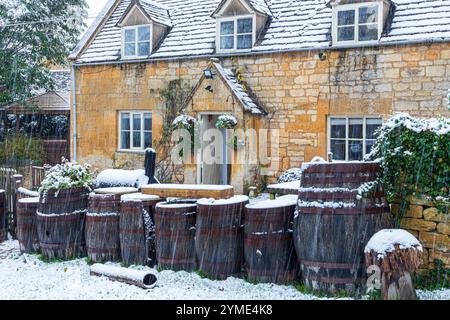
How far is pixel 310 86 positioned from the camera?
13305 millimetres

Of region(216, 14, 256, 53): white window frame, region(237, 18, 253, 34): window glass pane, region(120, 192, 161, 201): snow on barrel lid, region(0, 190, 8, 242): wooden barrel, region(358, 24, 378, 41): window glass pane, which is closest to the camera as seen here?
Result: region(120, 192, 161, 201): snow on barrel lid

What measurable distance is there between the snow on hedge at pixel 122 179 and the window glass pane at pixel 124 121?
6.99m

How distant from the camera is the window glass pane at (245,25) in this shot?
1441 cm

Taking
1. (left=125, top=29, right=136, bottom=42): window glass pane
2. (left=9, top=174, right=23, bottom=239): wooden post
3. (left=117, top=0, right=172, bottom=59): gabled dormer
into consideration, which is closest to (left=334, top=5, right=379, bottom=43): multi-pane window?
(left=117, top=0, right=172, bottom=59): gabled dormer

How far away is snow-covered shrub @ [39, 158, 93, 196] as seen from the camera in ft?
27.8

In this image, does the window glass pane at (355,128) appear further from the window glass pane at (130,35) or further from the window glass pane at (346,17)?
the window glass pane at (130,35)

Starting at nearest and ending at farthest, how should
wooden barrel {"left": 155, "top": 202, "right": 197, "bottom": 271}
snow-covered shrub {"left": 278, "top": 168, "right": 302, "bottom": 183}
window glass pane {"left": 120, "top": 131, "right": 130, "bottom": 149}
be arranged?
wooden barrel {"left": 155, "top": 202, "right": 197, "bottom": 271} < snow-covered shrub {"left": 278, "top": 168, "right": 302, "bottom": 183} < window glass pane {"left": 120, "top": 131, "right": 130, "bottom": 149}

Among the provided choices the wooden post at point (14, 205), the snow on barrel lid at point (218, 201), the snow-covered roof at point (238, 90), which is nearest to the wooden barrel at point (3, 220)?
the wooden post at point (14, 205)

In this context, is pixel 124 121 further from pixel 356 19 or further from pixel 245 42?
pixel 356 19

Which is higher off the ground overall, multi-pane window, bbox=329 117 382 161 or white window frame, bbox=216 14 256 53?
white window frame, bbox=216 14 256 53

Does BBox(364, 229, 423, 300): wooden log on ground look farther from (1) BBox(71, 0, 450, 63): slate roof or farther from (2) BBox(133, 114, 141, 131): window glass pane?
(2) BBox(133, 114, 141, 131): window glass pane

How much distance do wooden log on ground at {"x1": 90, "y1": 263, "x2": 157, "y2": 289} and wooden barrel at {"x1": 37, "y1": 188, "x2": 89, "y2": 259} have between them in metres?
1.22

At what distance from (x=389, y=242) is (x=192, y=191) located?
3.07 metres

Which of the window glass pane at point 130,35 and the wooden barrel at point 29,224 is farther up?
the window glass pane at point 130,35
